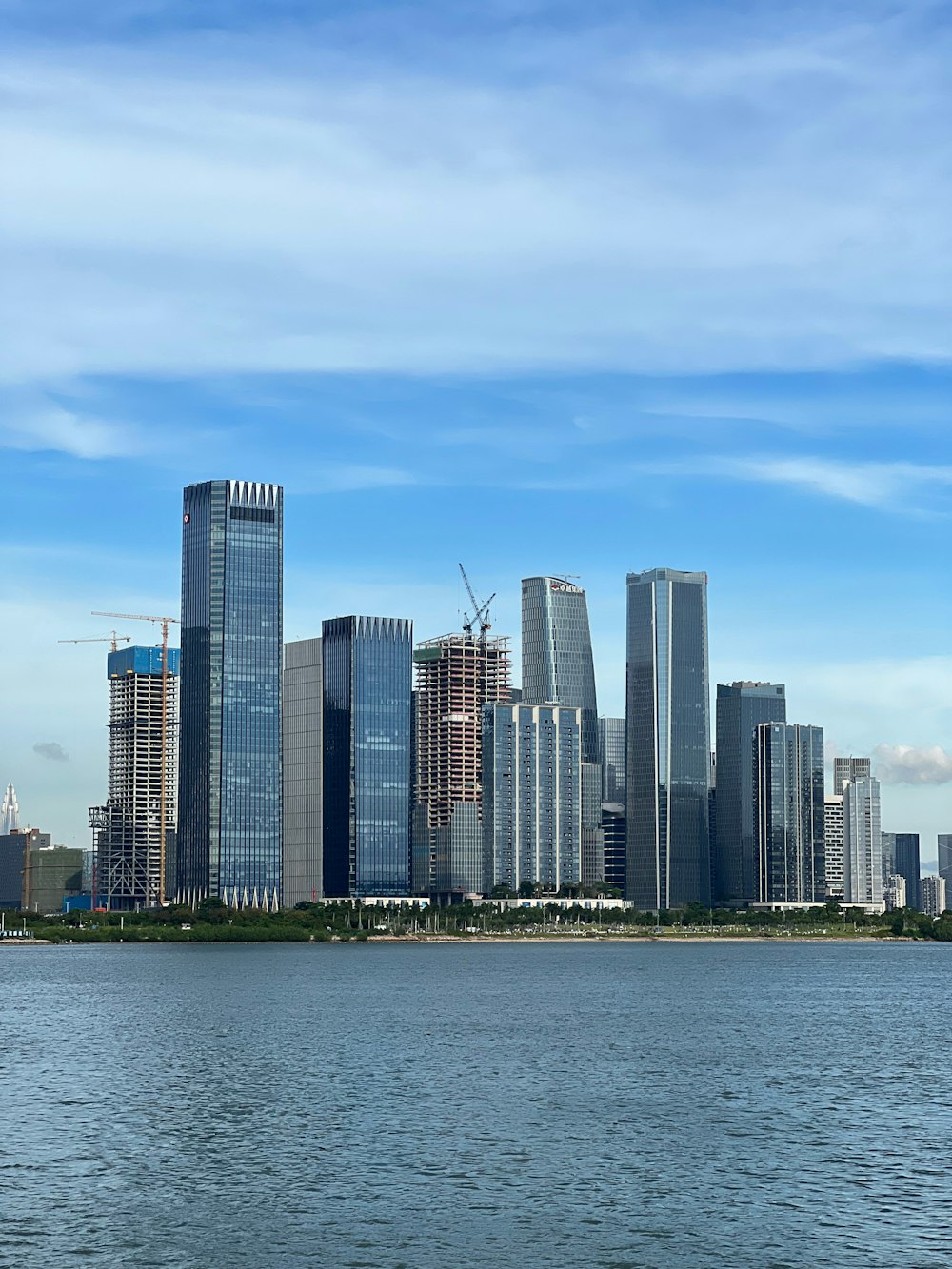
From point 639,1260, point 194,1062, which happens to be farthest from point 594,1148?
point 194,1062

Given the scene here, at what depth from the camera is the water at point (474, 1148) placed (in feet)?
217

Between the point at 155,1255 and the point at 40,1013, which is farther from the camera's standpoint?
the point at 40,1013

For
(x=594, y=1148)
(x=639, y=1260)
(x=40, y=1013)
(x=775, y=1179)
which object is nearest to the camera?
(x=639, y=1260)

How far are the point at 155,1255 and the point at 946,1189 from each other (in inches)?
1300

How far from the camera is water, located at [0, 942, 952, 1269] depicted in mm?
66000

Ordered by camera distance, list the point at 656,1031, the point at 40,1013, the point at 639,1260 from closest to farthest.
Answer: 1. the point at 639,1260
2. the point at 656,1031
3. the point at 40,1013

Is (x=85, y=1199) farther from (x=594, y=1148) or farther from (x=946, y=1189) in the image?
(x=946, y=1189)

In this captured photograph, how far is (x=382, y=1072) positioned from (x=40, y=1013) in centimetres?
6841

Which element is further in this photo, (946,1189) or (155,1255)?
(946,1189)

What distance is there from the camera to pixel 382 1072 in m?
119

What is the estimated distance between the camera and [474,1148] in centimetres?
8606

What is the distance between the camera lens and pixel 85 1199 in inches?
2889

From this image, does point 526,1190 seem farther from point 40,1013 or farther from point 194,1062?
point 40,1013

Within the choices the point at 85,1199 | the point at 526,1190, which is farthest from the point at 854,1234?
the point at 85,1199
